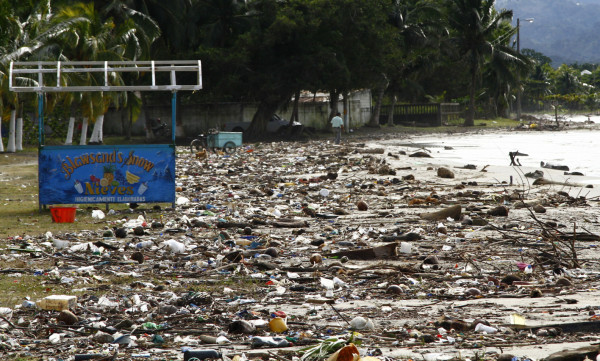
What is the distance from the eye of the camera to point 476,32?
48.1 m

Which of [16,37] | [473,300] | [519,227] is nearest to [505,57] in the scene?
[16,37]

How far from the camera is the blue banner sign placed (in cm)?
1074

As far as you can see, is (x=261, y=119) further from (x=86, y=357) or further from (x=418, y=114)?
(x=86, y=357)

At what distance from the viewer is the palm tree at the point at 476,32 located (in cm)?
4760

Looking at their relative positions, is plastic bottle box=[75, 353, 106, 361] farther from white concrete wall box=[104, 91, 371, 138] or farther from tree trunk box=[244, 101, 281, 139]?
white concrete wall box=[104, 91, 371, 138]

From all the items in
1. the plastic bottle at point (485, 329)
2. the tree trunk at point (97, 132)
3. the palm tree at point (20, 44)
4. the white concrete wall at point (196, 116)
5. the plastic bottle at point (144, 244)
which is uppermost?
the palm tree at point (20, 44)

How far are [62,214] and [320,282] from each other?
5.27 m

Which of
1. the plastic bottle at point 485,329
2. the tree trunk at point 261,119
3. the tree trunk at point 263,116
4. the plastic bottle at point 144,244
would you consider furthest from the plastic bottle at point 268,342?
the tree trunk at point 261,119

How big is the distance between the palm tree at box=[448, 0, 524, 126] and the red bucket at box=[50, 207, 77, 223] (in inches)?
1651

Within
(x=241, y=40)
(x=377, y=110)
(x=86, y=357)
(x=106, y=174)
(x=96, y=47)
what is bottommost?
(x=86, y=357)

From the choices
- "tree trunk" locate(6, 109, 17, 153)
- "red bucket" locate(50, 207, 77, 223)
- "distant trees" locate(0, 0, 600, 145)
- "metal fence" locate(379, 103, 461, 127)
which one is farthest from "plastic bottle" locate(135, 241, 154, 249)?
"metal fence" locate(379, 103, 461, 127)

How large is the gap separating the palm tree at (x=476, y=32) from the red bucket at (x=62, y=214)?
41.9 m

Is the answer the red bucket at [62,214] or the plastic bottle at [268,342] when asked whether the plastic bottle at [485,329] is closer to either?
the plastic bottle at [268,342]

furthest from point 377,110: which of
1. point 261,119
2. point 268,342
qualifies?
point 268,342
